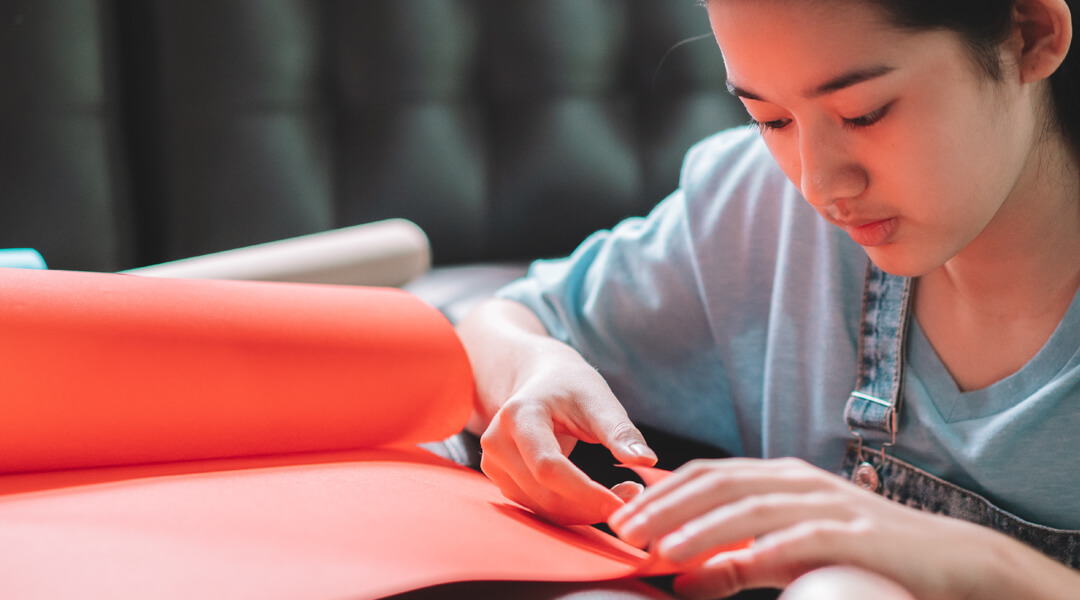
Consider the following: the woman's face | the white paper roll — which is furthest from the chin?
the white paper roll

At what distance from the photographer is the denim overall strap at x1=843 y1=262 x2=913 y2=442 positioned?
1.89ft

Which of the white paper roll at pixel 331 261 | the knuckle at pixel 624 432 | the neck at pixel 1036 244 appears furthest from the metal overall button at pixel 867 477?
the white paper roll at pixel 331 261

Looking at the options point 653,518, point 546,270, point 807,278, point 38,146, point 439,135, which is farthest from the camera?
point 439,135

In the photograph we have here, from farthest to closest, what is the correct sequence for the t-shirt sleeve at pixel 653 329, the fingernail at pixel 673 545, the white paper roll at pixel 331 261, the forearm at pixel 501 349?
the white paper roll at pixel 331 261, the t-shirt sleeve at pixel 653 329, the forearm at pixel 501 349, the fingernail at pixel 673 545

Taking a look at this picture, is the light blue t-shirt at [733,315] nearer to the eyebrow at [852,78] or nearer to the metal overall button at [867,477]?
the metal overall button at [867,477]

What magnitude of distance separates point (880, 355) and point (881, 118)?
0.69ft

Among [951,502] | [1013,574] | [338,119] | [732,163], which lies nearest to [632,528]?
[1013,574]

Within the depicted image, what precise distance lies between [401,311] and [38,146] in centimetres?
55

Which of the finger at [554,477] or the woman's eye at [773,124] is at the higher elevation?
the woman's eye at [773,124]

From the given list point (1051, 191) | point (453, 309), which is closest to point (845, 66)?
point (1051, 191)

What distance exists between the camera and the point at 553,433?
454 mm

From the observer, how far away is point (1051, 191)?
53 centimetres

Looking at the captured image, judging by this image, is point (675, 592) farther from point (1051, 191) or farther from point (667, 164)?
point (667, 164)

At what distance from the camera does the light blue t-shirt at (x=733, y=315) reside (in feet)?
2.00
